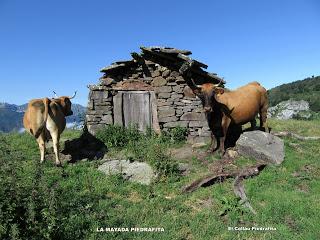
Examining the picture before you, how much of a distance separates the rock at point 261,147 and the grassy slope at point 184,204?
416mm

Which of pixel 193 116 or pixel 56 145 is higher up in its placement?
pixel 193 116

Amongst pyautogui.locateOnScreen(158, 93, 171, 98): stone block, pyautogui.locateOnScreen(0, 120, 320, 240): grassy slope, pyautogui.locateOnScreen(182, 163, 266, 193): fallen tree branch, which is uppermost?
pyautogui.locateOnScreen(158, 93, 171, 98): stone block

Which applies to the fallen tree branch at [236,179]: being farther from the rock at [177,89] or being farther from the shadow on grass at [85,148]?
the rock at [177,89]

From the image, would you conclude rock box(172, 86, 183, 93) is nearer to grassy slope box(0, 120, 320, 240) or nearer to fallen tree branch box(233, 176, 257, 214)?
grassy slope box(0, 120, 320, 240)

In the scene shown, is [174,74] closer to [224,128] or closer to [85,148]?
[224,128]

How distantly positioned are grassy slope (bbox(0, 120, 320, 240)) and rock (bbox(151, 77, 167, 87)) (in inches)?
181

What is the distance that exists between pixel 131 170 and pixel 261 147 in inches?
164

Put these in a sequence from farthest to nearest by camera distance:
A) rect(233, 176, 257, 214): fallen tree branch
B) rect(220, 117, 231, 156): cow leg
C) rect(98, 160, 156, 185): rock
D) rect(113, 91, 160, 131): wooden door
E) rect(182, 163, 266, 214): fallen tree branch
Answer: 1. rect(113, 91, 160, 131): wooden door
2. rect(220, 117, 231, 156): cow leg
3. rect(98, 160, 156, 185): rock
4. rect(182, 163, 266, 214): fallen tree branch
5. rect(233, 176, 257, 214): fallen tree branch

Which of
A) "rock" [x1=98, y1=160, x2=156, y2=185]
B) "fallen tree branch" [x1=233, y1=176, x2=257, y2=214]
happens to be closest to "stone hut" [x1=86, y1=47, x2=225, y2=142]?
"rock" [x1=98, y1=160, x2=156, y2=185]

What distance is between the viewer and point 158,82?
1483cm

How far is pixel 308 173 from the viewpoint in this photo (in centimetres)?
1056

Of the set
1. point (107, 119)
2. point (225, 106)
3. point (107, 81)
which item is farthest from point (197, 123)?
point (107, 81)

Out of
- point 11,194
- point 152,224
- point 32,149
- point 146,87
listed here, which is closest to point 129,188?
point 152,224

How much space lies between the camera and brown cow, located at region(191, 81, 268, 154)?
1184 centimetres
